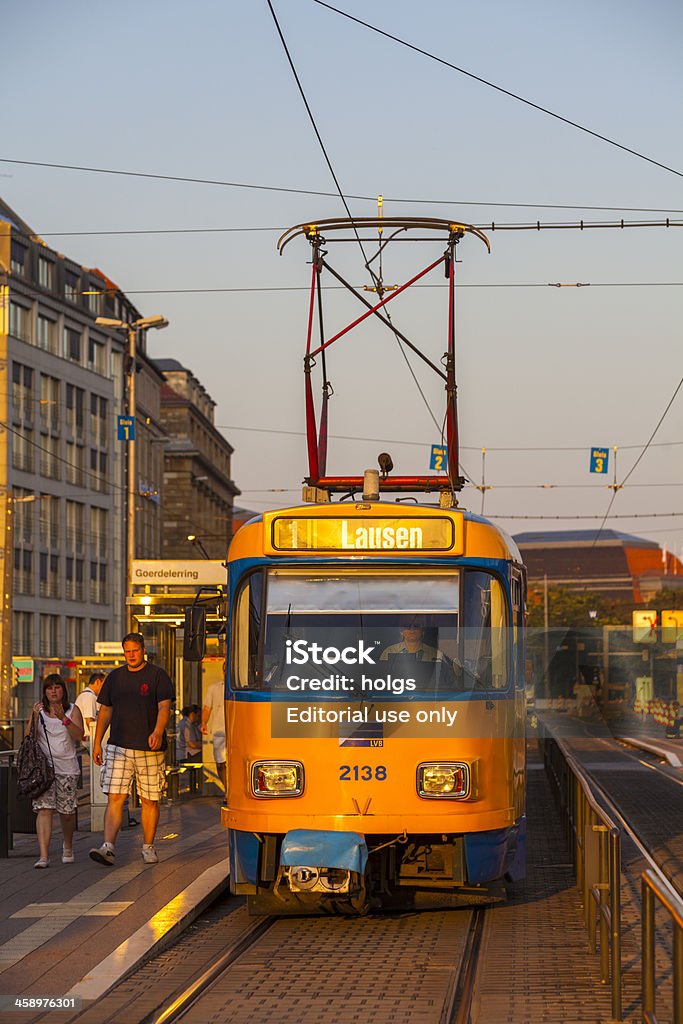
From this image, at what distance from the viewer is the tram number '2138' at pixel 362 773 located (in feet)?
35.2

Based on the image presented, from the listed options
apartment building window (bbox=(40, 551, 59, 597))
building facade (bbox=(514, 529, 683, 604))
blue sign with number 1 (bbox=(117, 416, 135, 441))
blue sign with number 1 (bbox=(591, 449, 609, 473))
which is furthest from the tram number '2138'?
building facade (bbox=(514, 529, 683, 604))

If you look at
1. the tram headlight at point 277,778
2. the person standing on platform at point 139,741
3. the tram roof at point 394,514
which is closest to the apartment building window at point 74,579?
the person standing on platform at point 139,741

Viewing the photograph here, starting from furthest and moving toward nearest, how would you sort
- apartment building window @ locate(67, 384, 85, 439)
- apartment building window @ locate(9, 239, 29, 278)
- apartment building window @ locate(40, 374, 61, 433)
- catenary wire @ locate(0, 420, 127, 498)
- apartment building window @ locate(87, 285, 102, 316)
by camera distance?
apartment building window @ locate(87, 285, 102, 316) < apartment building window @ locate(67, 384, 85, 439) < apartment building window @ locate(40, 374, 61, 433) < apartment building window @ locate(9, 239, 29, 278) < catenary wire @ locate(0, 420, 127, 498)

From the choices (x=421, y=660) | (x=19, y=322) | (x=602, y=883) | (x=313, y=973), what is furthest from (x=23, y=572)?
(x=602, y=883)

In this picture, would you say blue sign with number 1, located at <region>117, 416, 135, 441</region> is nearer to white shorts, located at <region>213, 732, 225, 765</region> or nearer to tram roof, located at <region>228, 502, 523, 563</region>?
white shorts, located at <region>213, 732, 225, 765</region>

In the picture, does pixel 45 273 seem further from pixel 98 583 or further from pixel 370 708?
pixel 370 708

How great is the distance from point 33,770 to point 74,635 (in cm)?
7098

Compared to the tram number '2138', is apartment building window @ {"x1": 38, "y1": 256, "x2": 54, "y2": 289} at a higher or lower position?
higher

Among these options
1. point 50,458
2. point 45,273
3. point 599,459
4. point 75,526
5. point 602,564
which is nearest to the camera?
point 599,459

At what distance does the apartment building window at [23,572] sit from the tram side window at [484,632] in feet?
215

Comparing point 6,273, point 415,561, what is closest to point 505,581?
point 415,561

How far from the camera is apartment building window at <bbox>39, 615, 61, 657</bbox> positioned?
79.4 metres

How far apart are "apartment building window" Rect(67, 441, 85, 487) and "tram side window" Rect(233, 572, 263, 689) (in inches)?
2850

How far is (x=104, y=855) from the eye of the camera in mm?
13227
